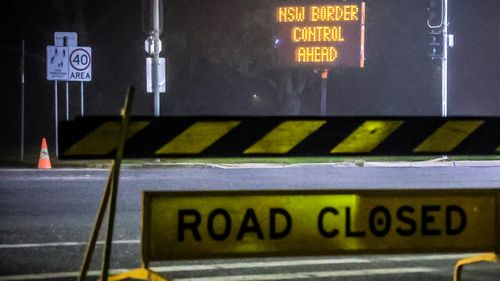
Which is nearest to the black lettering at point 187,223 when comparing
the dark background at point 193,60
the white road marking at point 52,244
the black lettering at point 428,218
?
the black lettering at point 428,218

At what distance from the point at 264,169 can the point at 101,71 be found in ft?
85.7

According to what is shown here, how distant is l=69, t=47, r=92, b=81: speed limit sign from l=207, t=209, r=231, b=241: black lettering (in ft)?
71.7

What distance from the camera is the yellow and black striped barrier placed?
17.1ft

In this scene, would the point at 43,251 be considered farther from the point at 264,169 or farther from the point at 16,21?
the point at 16,21

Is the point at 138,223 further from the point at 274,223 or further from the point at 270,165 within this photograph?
the point at 270,165

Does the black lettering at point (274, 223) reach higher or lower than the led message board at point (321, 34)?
lower

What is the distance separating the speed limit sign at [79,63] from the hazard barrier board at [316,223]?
71.6 ft

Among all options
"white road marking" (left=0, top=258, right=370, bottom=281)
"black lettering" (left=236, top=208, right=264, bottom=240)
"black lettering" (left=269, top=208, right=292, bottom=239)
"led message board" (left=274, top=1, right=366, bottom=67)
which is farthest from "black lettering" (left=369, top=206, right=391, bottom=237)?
"led message board" (left=274, top=1, right=366, bottom=67)

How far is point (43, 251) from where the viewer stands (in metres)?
9.89

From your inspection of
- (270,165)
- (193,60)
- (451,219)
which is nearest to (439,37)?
(270,165)

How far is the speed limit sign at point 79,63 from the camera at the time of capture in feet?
88.1

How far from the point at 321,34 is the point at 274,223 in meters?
29.9

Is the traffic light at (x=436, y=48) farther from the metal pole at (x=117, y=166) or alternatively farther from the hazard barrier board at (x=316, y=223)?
the metal pole at (x=117, y=166)

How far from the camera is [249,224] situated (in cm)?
554
